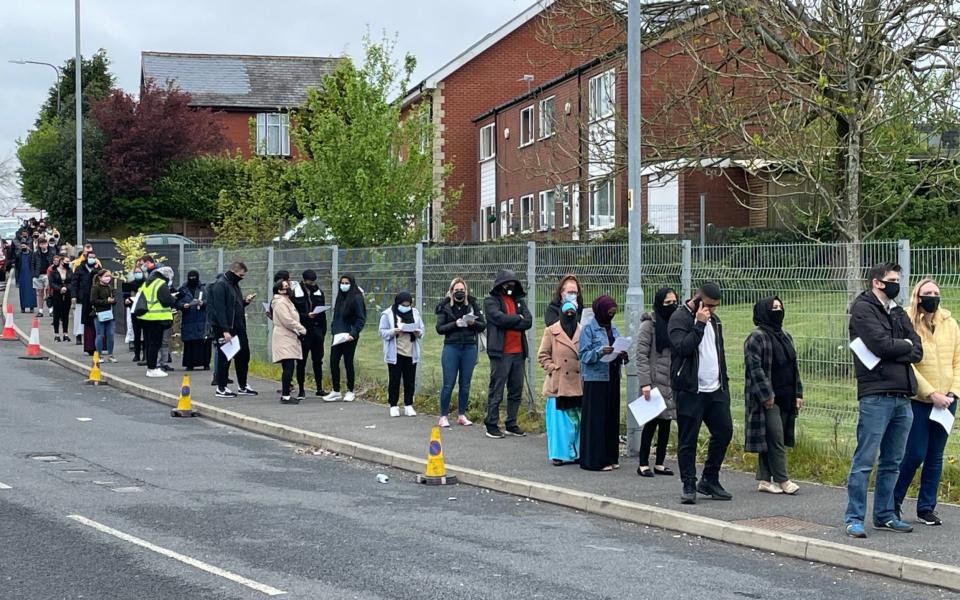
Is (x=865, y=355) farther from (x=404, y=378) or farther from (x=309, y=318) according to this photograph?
(x=309, y=318)

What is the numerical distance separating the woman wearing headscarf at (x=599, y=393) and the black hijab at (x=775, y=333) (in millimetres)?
1985

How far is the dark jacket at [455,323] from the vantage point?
15977 mm

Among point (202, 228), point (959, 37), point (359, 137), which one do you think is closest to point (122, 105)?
point (202, 228)

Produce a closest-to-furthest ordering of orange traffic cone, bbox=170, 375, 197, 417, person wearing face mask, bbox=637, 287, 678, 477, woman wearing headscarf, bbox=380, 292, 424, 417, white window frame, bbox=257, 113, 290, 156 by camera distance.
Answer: person wearing face mask, bbox=637, 287, 678, 477
woman wearing headscarf, bbox=380, 292, 424, 417
orange traffic cone, bbox=170, 375, 197, 417
white window frame, bbox=257, 113, 290, 156

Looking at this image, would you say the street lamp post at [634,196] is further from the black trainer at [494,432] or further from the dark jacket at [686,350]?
the dark jacket at [686,350]

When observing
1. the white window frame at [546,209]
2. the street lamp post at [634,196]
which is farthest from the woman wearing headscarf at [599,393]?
the white window frame at [546,209]

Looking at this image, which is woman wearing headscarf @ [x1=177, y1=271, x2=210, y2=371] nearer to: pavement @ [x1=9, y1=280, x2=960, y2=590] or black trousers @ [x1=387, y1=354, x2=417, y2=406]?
pavement @ [x1=9, y1=280, x2=960, y2=590]

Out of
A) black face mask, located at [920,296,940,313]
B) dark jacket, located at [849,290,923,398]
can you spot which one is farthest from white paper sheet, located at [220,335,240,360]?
black face mask, located at [920,296,940,313]

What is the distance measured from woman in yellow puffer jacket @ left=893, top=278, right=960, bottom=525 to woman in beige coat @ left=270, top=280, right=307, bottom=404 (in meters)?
10.3

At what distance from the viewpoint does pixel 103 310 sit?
23.8 meters

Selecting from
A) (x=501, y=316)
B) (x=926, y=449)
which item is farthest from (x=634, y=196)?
(x=926, y=449)

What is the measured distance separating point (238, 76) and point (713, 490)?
A: 5877 cm

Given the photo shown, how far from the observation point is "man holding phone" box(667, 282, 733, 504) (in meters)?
11.1

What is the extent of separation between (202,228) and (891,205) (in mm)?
32658
